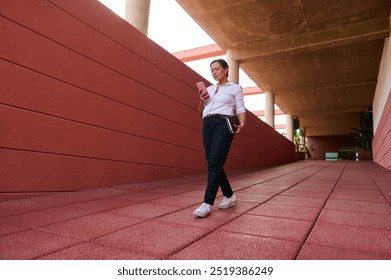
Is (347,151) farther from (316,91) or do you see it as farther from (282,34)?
(282,34)

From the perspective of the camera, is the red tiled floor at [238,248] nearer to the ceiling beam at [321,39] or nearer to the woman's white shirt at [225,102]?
the woman's white shirt at [225,102]

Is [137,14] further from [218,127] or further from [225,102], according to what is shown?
[218,127]

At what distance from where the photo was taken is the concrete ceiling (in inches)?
271

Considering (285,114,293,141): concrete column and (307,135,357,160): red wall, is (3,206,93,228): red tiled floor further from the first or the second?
(307,135,357,160): red wall

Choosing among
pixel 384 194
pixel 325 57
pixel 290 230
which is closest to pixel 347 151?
pixel 325 57

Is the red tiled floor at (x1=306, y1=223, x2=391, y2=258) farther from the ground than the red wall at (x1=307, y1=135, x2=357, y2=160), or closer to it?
closer to it

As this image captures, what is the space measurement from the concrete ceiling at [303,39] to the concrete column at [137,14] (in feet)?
7.49

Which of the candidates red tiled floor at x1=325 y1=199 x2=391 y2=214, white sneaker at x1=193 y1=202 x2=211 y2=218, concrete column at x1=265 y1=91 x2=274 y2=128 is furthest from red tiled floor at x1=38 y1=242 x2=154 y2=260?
concrete column at x1=265 y1=91 x2=274 y2=128

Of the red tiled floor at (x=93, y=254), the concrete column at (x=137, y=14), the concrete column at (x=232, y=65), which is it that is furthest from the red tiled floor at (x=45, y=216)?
the concrete column at (x=232, y=65)

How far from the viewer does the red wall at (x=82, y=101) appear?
2.46 m

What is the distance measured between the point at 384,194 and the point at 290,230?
2026mm

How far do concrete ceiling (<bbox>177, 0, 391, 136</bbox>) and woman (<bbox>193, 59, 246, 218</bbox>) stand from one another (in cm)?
549

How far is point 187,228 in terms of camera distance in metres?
1.70
